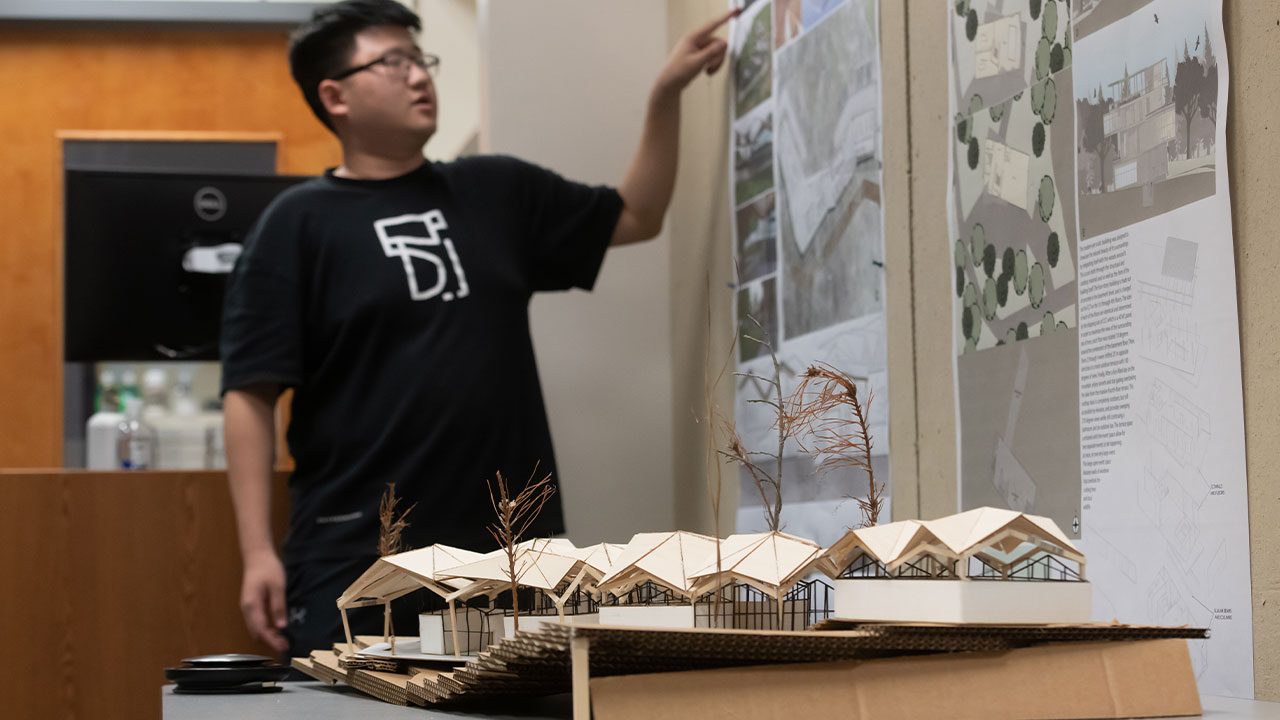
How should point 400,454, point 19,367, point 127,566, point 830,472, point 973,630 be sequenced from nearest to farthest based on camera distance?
point 973,630 < point 830,472 < point 400,454 < point 127,566 < point 19,367

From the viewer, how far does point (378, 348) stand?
6.31ft

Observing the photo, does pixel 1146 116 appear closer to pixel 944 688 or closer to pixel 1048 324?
pixel 1048 324

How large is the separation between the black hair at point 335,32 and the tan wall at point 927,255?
519 mm

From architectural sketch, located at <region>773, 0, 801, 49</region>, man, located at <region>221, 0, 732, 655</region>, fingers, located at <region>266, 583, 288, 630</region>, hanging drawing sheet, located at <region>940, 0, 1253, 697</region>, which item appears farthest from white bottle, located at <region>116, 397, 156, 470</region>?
hanging drawing sheet, located at <region>940, 0, 1253, 697</region>

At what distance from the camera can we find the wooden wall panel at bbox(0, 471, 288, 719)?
6.53 feet

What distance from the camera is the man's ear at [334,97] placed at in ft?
6.82

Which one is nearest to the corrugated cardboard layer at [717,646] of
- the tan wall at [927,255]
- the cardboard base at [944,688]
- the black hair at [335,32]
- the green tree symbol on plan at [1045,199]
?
the cardboard base at [944,688]

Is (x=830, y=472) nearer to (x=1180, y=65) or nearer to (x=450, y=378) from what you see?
(x=450, y=378)

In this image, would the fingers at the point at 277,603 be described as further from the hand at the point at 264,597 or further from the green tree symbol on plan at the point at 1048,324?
the green tree symbol on plan at the point at 1048,324

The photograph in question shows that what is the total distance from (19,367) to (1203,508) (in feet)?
11.9

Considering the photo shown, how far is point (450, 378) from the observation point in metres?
1.91

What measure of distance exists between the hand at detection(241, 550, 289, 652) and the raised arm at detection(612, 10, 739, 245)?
0.74 metres

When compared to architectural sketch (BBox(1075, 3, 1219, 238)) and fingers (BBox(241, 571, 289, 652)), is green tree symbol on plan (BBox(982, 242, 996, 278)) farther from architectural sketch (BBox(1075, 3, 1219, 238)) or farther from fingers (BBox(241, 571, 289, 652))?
fingers (BBox(241, 571, 289, 652))

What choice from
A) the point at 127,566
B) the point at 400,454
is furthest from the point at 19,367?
the point at 400,454
